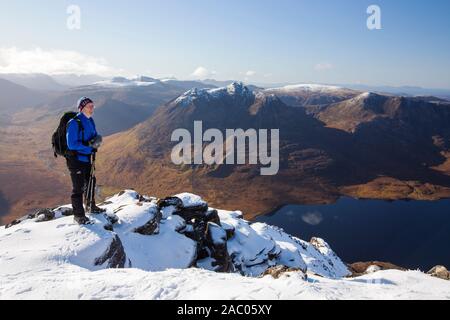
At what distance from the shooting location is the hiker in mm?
13109

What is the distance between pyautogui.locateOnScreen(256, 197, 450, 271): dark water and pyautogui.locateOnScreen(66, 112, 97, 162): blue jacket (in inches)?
4000

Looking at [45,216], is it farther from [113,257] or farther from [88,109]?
[88,109]

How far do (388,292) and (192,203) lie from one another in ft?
88.8

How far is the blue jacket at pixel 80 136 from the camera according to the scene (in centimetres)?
1302

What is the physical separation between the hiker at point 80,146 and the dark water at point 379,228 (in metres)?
101

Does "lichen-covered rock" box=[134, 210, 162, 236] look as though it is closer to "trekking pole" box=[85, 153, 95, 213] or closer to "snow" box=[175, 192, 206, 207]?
"trekking pole" box=[85, 153, 95, 213]

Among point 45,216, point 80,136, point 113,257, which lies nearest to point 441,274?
point 113,257

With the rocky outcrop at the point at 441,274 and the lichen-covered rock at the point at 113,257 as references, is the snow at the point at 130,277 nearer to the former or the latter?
the lichen-covered rock at the point at 113,257

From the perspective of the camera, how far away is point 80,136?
1323 cm

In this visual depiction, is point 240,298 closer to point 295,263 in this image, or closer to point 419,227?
point 295,263

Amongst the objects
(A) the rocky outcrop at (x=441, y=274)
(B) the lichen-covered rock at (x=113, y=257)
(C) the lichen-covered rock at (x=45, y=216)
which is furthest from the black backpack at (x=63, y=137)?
(A) the rocky outcrop at (x=441, y=274)

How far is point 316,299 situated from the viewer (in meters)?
7.86

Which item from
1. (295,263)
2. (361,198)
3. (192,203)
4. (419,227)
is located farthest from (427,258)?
(192,203)

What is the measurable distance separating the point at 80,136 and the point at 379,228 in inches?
5246
